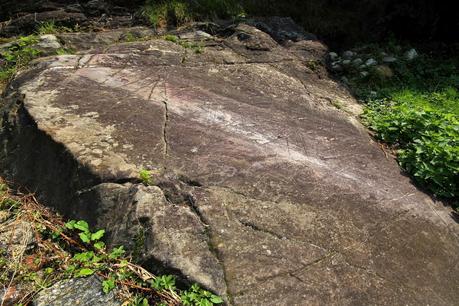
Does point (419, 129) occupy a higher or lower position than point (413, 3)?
lower

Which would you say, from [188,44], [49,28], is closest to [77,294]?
[188,44]

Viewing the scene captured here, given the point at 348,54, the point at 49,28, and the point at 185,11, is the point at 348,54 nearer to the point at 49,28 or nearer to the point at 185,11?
the point at 185,11

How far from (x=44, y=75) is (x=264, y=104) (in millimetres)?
2081

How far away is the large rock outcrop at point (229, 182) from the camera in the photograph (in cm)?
257

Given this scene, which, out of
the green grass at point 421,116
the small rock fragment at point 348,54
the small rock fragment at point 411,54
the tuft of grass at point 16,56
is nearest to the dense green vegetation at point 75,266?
the tuft of grass at point 16,56

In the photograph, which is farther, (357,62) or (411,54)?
(411,54)

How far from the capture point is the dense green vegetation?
7.84 feet

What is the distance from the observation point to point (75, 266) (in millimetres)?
2604

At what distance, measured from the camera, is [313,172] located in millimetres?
3324

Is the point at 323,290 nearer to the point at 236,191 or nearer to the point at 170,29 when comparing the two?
the point at 236,191

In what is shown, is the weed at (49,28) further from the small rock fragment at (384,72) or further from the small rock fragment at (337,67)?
the small rock fragment at (384,72)

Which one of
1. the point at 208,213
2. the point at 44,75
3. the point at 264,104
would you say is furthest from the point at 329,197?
the point at 44,75

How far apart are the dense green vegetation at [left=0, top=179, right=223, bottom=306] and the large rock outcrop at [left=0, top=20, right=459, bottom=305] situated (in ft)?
0.29

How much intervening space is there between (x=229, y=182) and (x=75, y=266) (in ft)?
3.83
